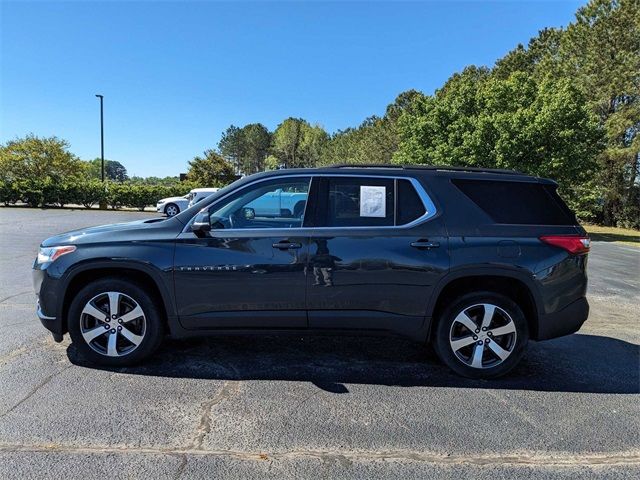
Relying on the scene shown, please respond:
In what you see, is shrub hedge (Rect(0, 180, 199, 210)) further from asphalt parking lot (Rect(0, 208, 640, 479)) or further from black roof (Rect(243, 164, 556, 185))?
black roof (Rect(243, 164, 556, 185))

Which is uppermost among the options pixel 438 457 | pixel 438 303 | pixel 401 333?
pixel 438 303

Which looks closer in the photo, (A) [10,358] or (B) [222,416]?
(B) [222,416]

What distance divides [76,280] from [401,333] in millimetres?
2856

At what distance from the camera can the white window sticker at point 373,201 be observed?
3.88 m

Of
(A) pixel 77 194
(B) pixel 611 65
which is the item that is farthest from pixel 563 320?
(A) pixel 77 194

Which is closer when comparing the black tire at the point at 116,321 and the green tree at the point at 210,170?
the black tire at the point at 116,321

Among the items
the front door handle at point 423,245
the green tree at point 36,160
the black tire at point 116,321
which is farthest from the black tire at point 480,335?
the green tree at point 36,160

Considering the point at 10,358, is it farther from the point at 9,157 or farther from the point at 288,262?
the point at 9,157

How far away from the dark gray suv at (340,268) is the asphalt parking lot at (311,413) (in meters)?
0.39

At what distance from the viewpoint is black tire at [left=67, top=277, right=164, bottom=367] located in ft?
12.6

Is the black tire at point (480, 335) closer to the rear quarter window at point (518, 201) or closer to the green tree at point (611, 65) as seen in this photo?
the rear quarter window at point (518, 201)

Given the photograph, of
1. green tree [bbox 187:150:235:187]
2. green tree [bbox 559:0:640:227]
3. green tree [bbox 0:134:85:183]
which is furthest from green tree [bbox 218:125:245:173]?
Answer: green tree [bbox 559:0:640:227]

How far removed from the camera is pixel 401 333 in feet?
12.8

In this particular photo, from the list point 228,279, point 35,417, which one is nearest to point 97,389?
point 35,417
